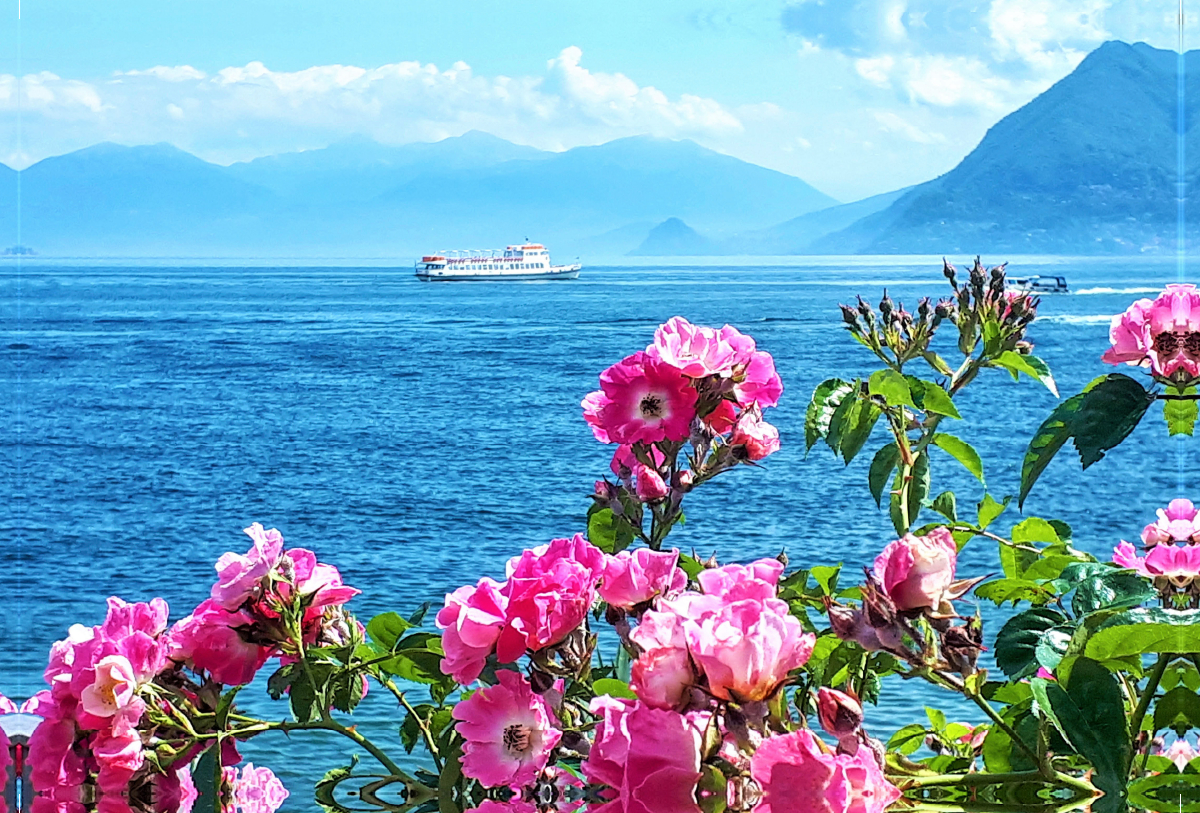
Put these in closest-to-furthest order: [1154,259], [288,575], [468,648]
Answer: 1. [468,648]
2. [288,575]
3. [1154,259]

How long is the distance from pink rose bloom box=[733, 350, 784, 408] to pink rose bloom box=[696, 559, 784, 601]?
0.41m

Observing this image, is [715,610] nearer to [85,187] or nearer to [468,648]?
[468,648]

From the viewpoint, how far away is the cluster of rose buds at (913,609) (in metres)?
0.45

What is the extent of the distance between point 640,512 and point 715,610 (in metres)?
0.50

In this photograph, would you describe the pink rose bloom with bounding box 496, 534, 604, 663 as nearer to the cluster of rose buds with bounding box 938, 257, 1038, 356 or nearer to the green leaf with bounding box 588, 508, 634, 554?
the green leaf with bounding box 588, 508, 634, 554

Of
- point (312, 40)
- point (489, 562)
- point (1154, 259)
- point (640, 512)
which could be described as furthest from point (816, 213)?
point (640, 512)

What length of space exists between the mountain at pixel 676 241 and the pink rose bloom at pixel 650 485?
9205 centimetres

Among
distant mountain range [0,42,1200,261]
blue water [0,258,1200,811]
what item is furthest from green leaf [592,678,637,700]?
distant mountain range [0,42,1200,261]

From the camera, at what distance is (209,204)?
3844 inches

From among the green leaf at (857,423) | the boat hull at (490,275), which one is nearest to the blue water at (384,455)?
the green leaf at (857,423)

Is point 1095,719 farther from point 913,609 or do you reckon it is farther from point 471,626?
point 471,626

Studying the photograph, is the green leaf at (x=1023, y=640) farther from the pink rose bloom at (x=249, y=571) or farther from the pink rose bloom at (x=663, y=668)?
the pink rose bloom at (x=249, y=571)

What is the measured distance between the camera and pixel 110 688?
62cm

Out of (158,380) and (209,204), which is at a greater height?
(209,204)
